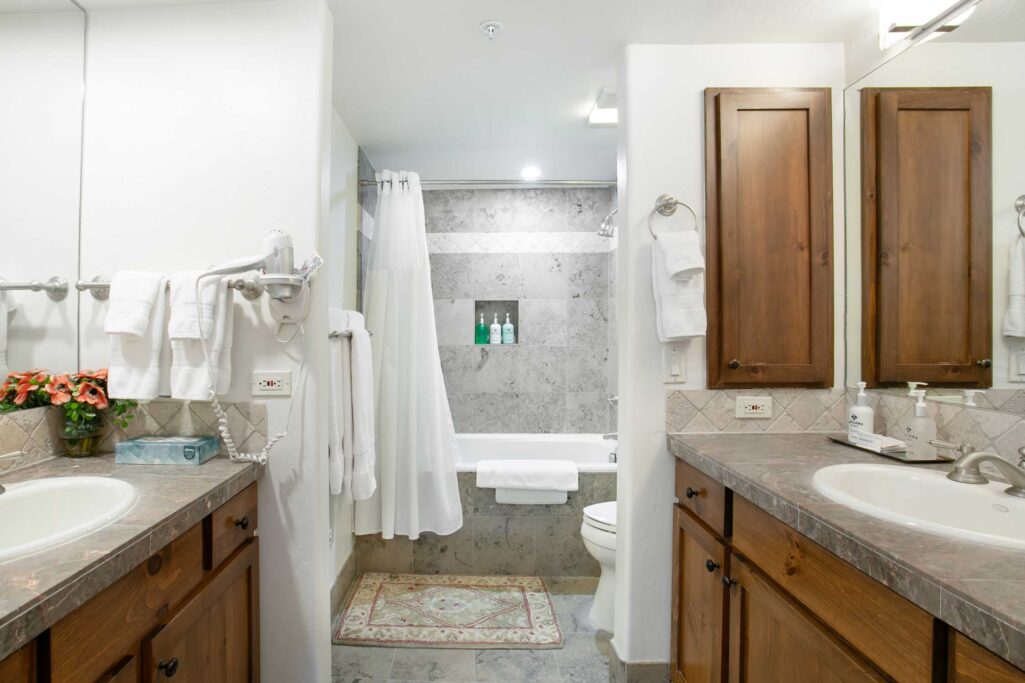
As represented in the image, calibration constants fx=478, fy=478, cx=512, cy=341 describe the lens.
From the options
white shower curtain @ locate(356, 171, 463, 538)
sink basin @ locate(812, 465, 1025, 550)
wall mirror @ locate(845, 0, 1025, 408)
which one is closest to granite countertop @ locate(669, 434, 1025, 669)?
sink basin @ locate(812, 465, 1025, 550)

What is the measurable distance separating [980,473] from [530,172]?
8.74 ft

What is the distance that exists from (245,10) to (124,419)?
4.48 feet

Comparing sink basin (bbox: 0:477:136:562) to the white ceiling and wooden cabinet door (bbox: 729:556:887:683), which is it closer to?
wooden cabinet door (bbox: 729:556:887:683)

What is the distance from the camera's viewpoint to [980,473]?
1120 mm

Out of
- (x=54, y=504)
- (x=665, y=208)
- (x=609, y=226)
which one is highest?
(x=609, y=226)

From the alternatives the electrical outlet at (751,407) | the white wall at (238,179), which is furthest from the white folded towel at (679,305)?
the white wall at (238,179)

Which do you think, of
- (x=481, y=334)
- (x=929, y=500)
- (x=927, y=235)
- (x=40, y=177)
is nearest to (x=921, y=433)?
(x=929, y=500)

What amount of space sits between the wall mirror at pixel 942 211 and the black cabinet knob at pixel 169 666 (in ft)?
6.86

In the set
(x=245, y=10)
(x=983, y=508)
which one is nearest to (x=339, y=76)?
(x=245, y=10)

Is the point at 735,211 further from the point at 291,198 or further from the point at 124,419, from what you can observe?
the point at 124,419

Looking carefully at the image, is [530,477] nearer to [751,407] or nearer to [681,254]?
[751,407]

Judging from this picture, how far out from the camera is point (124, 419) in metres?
1.49

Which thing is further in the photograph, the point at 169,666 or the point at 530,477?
the point at 530,477

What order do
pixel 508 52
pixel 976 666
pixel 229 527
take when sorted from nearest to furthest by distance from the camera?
1. pixel 976 666
2. pixel 229 527
3. pixel 508 52
